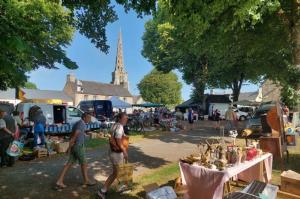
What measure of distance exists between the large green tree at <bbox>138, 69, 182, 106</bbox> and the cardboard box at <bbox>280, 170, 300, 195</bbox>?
8583cm

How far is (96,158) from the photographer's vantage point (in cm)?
1277

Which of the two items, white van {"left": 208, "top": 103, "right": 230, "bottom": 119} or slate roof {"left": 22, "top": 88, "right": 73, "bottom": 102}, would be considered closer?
white van {"left": 208, "top": 103, "right": 230, "bottom": 119}

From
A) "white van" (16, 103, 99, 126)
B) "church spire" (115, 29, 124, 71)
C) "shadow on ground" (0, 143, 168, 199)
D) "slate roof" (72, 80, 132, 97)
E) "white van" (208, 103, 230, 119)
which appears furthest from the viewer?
"church spire" (115, 29, 124, 71)

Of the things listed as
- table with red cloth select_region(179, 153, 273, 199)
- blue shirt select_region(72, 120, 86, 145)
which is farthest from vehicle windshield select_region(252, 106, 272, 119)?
blue shirt select_region(72, 120, 86, 145)

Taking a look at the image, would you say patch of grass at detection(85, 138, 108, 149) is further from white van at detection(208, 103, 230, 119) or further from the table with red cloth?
white van at detection(208, 103, 230, 119)

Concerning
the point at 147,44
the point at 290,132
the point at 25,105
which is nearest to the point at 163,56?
the point at 147,44

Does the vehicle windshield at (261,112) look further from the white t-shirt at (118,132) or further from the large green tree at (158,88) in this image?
the large green tree at (158,88)

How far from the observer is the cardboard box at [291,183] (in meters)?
7.46

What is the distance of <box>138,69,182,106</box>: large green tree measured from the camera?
308 feet


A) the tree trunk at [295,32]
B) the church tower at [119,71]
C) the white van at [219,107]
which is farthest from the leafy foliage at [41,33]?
the church tower at [119,71]

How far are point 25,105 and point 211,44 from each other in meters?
12.1

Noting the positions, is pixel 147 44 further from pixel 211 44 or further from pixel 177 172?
pixel 177 172

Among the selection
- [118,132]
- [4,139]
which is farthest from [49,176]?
[118,132]

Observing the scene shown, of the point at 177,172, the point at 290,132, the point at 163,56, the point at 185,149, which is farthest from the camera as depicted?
the point at 163,56
